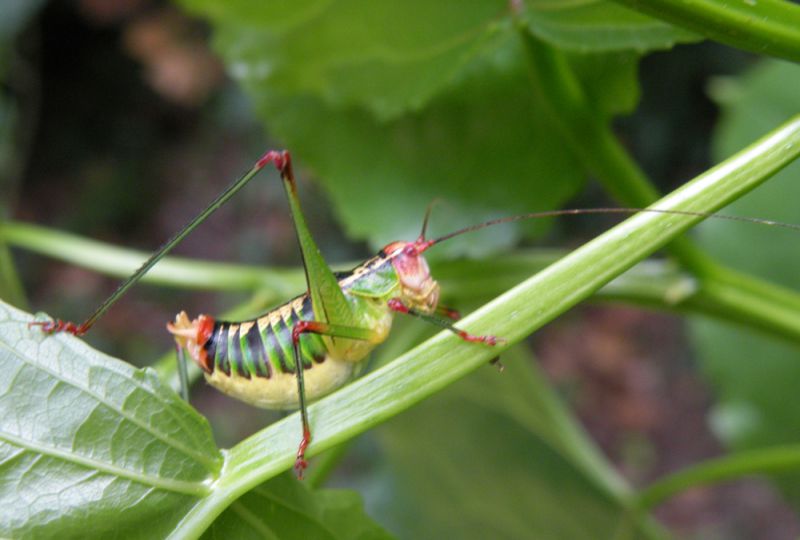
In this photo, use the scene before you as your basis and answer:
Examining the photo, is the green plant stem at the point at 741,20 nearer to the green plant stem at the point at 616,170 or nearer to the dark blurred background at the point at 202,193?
the green plant stem at the point at 616,170

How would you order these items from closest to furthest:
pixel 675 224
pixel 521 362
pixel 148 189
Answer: pixel 675 224 → pixel 521 362 → pixel 148 189

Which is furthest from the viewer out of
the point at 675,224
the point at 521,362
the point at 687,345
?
the point at 687,345

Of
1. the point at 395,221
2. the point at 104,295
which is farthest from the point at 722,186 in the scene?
the point at 104,295

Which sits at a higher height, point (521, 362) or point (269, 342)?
point (269, 342)

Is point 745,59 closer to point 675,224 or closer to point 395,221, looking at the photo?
point 395,221

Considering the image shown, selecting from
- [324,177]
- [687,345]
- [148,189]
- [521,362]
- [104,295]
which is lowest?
[687,345]

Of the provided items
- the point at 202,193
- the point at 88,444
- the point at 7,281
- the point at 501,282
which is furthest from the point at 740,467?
the point at 202,193
